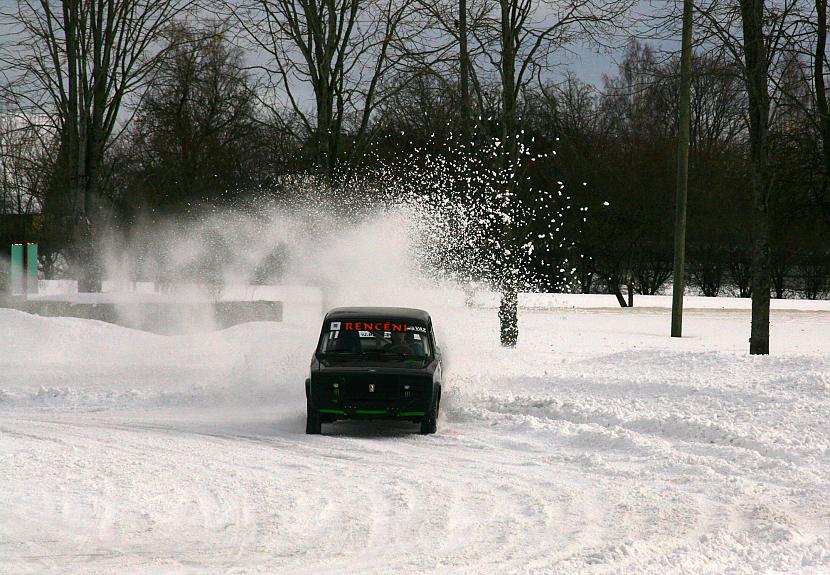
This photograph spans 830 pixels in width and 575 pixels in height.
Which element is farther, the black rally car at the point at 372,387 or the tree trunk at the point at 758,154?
the tree trunk at the point at 758,154

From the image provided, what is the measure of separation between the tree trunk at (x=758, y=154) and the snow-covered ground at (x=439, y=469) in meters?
2.11

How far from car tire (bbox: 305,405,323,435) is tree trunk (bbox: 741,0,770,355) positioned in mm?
10049

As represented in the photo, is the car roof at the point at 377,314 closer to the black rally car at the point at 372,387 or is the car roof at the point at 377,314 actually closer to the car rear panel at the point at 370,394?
the black rally car at the point at 372,387

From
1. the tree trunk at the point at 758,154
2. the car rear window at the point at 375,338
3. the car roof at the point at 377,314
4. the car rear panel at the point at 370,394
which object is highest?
A: the tree trunk at the point at 758,154

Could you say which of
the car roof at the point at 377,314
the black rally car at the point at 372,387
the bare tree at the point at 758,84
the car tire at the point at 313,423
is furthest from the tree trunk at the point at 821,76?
the car tire at the point at 313,423

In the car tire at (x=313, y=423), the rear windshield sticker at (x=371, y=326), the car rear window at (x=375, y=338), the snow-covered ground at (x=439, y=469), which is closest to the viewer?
the snow-covered ground at (x=439, y=469)

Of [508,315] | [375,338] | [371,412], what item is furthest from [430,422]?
[508,315]

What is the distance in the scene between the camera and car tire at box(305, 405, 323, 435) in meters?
11.9

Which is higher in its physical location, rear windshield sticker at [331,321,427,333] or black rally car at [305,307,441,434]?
rear windshield sticker at [331,321,427,333]

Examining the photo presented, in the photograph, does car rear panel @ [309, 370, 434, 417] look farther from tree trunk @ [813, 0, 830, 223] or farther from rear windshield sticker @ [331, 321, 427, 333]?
tree trunk @ [813, 0, 830, 223]

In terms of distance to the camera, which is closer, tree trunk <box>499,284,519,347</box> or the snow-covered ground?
the snow-covered ground

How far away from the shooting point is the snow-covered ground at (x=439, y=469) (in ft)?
21.8

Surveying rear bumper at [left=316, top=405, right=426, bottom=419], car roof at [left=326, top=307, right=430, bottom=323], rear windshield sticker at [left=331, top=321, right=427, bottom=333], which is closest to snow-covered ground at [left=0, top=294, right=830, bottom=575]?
rear bumper at [left=316, top=405, right=426, bottom=419]

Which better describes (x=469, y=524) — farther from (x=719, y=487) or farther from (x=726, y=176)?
(x=726, y=176)
